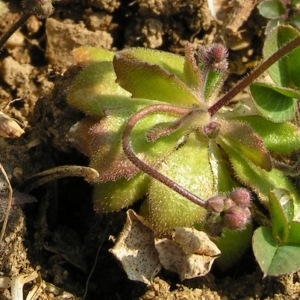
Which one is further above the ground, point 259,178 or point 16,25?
point 16,25

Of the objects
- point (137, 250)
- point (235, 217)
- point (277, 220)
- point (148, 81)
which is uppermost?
point (148, 81)

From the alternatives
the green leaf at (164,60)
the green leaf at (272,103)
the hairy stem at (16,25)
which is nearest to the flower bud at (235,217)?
the green leaf at (272,103)

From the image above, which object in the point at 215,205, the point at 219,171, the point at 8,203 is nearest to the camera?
the point at 215,205

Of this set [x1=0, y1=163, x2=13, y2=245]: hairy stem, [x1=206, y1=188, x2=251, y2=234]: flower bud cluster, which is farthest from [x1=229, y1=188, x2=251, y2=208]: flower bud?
[x1=0, y1=163, x2=13, y2=245]: hairy stem

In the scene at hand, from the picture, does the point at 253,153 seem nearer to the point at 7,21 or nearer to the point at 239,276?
the point at 239,276

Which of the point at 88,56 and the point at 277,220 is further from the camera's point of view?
the point at 88,56

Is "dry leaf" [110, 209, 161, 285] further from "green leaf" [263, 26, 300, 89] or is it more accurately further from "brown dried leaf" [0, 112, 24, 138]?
"green leaf" [263, 26, 300, 89]

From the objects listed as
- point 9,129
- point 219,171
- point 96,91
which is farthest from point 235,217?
point 9,129

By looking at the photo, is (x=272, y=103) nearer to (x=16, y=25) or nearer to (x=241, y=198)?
(x=241, y=198)
